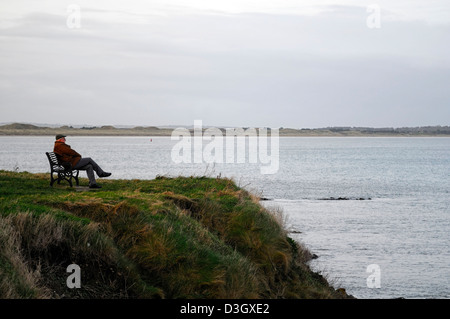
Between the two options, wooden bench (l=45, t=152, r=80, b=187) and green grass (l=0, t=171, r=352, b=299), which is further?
wooden bench (l=45, t=152, r=80, b=187)

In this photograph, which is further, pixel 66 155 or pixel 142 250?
pixel 66 155

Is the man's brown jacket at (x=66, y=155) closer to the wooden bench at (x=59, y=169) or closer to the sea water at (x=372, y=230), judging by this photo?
the wooden bench at (x=59, y=169)

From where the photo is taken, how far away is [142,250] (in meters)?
13.1

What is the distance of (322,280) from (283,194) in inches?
1298

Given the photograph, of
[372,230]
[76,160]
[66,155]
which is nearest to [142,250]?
[76,160]

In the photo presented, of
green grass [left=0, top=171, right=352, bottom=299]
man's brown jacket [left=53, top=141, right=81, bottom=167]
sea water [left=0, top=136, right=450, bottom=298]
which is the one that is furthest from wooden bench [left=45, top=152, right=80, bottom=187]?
sea water [left=0, top=136, right=450, bottom=298]

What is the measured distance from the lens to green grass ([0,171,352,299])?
456 inches

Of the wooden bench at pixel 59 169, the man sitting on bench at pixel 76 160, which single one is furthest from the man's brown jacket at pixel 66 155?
the wooden bench at pixel 59 169

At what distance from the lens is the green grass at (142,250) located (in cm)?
1158

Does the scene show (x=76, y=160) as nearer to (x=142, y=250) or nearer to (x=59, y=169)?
(x=59, y=169)

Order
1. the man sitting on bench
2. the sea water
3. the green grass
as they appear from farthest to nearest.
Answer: the sea water < the man sitting on bench < the green grass

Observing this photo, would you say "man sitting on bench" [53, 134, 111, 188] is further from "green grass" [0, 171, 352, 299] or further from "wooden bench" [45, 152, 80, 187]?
"green grass" [0, 171, 352, 299]

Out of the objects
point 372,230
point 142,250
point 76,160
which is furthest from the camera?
point 372,230
